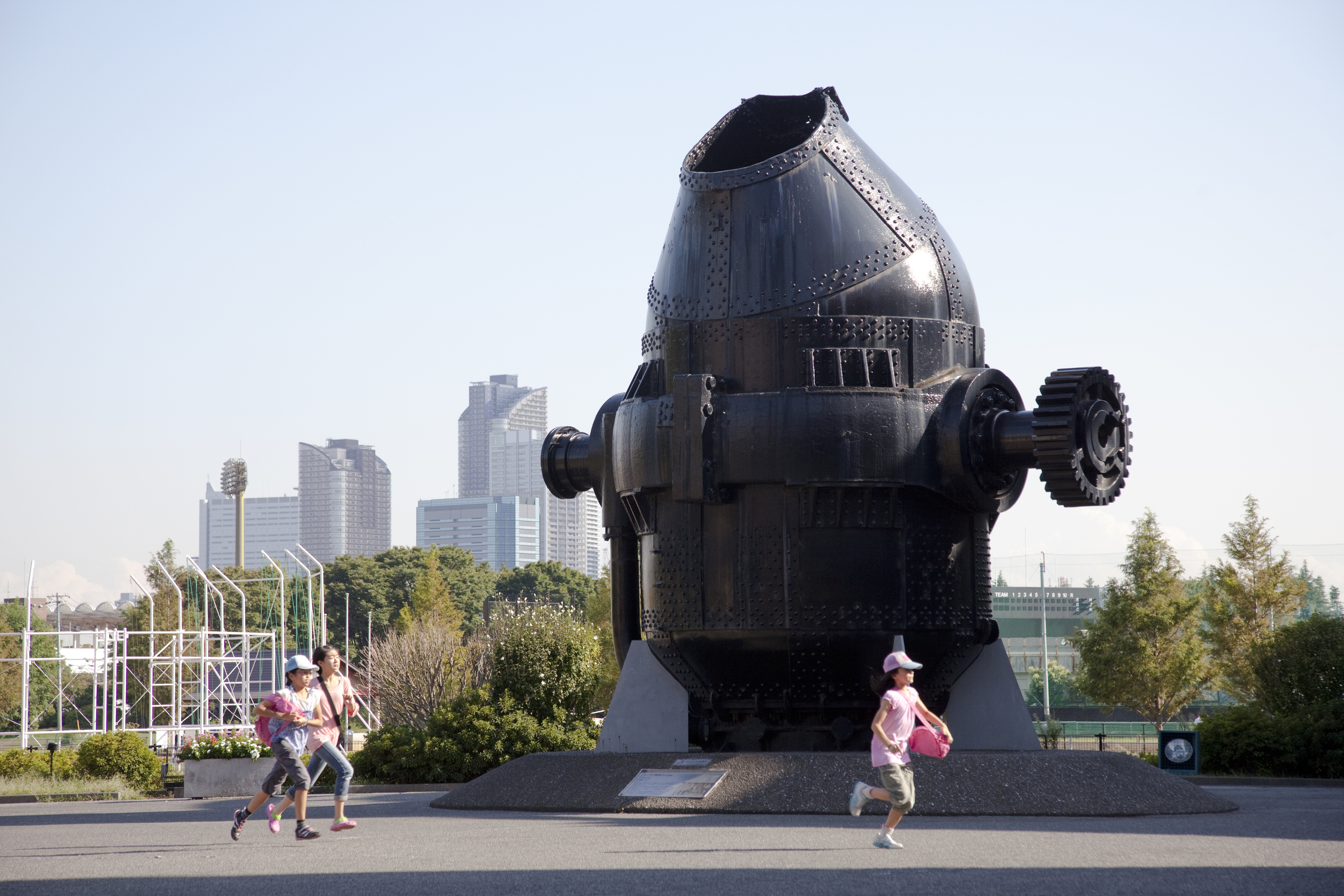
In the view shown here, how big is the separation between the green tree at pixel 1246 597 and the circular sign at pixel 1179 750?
50.4 feet

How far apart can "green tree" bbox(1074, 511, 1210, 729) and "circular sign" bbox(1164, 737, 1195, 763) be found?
47.6ft

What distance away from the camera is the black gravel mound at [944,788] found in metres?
13.4

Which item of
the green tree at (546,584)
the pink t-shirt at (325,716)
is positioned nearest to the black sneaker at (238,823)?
the pink t-shirt at (325,716)

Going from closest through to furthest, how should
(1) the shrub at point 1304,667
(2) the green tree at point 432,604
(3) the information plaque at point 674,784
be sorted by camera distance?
(3) the information plaque at point 674,784, (1) the shrub at point 1304,667, (2) the green tree at point 432,604

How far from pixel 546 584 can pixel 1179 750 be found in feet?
266

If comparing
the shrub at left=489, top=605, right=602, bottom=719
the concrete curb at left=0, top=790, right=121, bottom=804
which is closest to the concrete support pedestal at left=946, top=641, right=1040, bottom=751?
the shrub at left=489, top=605, right=602, bottom=719

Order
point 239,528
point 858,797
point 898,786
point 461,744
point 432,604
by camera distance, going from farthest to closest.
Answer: point 239,528, point 432,604, point 461,744, point 858,797, point 898,786

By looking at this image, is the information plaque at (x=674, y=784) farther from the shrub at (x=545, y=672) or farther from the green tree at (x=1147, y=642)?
the green tree at (x=1147, y=642)

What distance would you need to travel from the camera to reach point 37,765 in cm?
2411

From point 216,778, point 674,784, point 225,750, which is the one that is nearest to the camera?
point 674,784

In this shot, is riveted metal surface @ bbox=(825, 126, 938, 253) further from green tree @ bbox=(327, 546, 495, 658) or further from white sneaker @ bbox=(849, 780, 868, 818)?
green tree @ bbox=(327, 546, 495, 658)

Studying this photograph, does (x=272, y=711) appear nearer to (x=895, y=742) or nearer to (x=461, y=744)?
(x=895, y=742)

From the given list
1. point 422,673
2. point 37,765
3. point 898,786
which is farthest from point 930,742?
point 422,673

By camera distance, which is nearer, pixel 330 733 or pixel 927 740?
pixel 927 740
